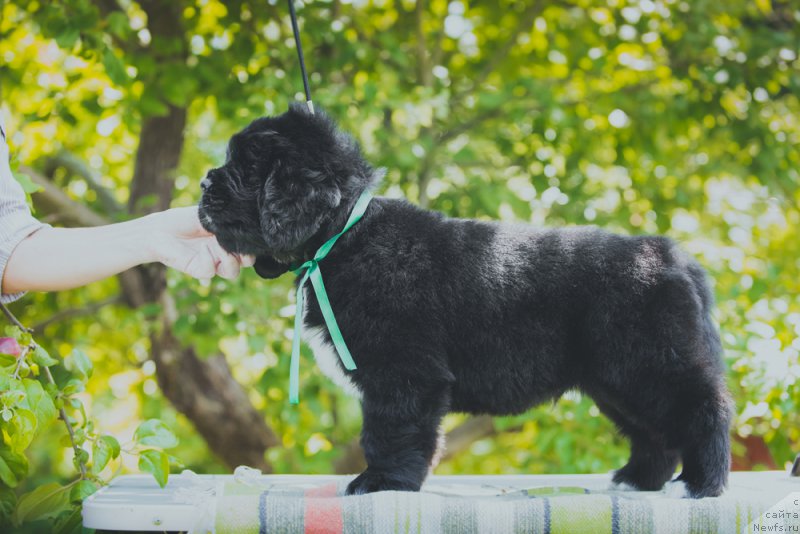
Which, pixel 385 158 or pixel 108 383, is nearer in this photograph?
pixel 385 158

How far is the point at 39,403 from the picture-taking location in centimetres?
220

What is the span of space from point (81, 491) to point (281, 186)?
1.15 metres

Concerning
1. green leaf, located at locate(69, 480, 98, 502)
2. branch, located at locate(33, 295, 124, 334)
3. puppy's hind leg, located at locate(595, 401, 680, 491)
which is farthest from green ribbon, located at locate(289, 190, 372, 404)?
branch, located at locate(33, 295, 124, 334)

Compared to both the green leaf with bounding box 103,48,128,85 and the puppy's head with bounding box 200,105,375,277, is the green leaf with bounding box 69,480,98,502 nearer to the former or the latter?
the puppy's head with bounding box 200,105,375,277

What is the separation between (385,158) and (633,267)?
261cm

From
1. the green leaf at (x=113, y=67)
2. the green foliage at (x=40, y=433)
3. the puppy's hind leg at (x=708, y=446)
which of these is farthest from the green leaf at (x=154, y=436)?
the green leaf at (x=113, y=67)

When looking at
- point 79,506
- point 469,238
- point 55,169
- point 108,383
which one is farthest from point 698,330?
point 108,383

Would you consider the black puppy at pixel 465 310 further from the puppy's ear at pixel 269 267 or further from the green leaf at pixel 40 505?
the green leaf at pixel 40 505

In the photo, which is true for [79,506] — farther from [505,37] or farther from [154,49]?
[505,37]

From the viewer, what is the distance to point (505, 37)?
6055mm

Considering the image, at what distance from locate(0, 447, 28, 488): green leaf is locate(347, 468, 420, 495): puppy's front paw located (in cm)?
103

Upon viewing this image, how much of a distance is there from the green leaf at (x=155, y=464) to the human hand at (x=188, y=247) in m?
0.68

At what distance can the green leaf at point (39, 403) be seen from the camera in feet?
7.09

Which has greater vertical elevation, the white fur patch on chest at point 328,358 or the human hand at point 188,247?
the human hand at point 188,247
